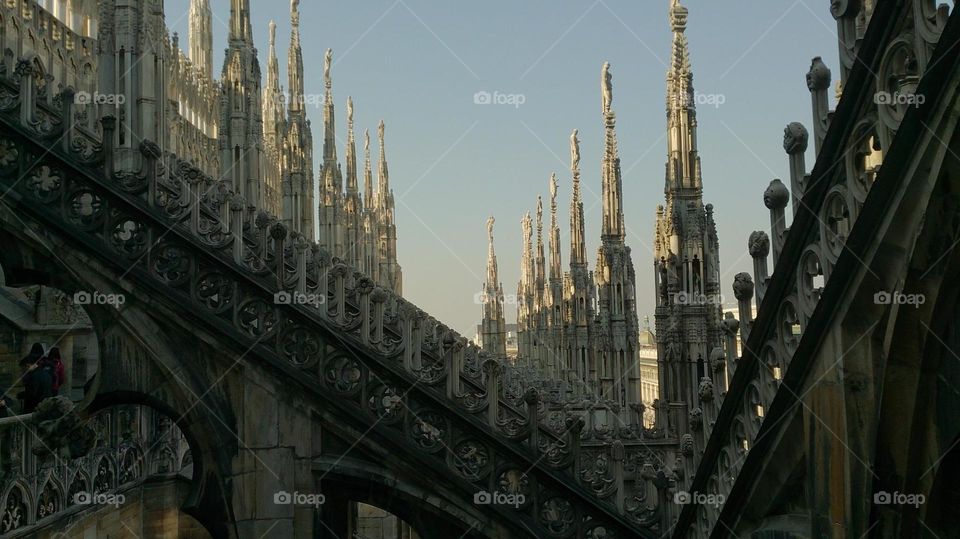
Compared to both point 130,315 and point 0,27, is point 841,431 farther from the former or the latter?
point 0,27

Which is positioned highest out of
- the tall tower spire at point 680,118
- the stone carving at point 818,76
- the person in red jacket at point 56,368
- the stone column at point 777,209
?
the tall tower spire at point 680,118

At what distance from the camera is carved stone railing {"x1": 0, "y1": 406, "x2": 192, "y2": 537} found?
9.78 metres

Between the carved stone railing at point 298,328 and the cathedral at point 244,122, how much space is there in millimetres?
639

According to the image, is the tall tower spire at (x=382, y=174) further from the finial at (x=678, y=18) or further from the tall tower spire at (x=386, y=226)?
the finial at (x=678, y=18)

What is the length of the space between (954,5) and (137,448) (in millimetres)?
11399

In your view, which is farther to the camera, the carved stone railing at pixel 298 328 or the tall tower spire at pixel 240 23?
the tall tower spire at pixel 240 23

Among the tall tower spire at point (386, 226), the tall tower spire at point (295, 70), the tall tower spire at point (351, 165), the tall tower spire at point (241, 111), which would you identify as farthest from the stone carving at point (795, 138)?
the tall tower spire at point (386, 226)

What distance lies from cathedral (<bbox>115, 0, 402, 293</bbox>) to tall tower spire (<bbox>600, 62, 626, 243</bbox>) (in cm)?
891

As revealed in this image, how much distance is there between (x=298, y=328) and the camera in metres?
9.23

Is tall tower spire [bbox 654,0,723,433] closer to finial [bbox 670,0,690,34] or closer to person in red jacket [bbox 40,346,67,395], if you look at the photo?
finial [bbox 670,0,690,34]

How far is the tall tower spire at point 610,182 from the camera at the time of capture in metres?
32.3

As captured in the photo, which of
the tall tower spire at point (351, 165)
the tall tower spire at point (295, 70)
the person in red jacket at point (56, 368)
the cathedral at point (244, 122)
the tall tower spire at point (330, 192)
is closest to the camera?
the person in red jacket at point (56, 368)

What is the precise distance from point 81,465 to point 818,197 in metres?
8.70

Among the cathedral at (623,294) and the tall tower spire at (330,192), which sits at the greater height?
the tall tower spire at (330,192)
